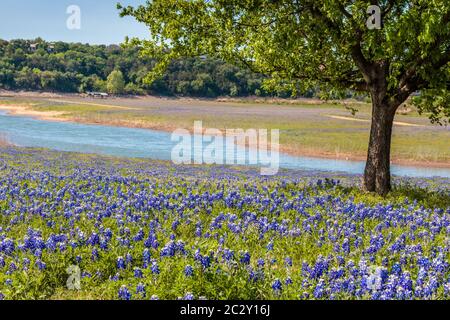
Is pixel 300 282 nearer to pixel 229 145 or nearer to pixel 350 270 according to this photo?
pixel 350 270

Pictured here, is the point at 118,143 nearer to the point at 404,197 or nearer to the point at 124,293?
the point at 404,197

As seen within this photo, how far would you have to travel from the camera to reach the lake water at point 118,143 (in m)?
41.5

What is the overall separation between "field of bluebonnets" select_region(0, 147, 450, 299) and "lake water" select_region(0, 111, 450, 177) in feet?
87.4

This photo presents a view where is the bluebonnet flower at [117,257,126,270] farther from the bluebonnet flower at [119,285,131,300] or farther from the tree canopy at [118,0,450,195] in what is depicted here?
the tree canopy at [118,0,450,195]

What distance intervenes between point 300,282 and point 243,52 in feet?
38.3

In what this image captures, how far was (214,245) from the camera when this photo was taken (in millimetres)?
8023

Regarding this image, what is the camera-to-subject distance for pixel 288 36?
1525 centimetres

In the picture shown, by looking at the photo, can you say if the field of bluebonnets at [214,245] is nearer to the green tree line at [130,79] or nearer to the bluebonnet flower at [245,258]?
the bluebonnet flower at [245,258]

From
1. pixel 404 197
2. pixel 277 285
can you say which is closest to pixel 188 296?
pixel 277 285

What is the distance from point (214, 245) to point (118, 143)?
45792 mm

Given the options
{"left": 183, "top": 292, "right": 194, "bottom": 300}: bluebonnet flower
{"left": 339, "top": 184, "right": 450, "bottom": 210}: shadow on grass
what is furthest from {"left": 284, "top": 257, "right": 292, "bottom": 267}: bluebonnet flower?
{"left": 339, "top": 184, "right": 450, "bottom": 210}: shadow on grass

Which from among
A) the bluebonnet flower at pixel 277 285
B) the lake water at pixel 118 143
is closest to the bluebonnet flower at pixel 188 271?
the bluebonnet flower at pixel 277 285

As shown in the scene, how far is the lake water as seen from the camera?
41531 millimetres

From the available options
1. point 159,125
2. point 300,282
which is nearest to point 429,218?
point 300,282
